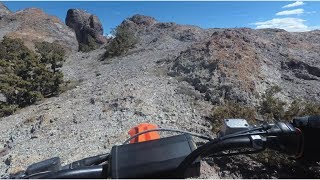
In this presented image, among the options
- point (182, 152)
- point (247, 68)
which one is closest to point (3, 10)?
point (247, 68)

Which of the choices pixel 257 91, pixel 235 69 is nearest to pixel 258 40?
pixel 235 69

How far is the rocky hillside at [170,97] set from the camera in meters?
8.18

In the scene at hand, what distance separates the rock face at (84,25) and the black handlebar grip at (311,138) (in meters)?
49.2

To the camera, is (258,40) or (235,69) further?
(258,40)

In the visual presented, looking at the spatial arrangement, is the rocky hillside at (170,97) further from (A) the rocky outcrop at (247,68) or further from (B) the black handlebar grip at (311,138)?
(B) the black handlebar grip at (311,138)

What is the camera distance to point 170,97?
11180 mm

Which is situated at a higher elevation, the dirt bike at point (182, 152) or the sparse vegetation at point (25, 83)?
the sparse vegetation at point (25, 83)

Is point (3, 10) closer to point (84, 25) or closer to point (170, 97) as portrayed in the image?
point (84, 25)

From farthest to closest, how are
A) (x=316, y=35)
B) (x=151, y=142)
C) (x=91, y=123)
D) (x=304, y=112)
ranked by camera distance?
1. (x=316, y=35)
2. (x=91, y=123)
3. (x=304, y=112)
4. (x=151, y=142)

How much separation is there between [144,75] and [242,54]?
3.96m

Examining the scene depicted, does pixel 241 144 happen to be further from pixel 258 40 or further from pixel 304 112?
pixel 258 40

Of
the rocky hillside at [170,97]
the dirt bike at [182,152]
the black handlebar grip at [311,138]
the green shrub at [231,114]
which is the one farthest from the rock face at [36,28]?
the black handlebar grip at [311,138]

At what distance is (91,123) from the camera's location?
9.70 meters

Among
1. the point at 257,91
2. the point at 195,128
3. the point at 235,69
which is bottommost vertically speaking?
the point at 195,128
